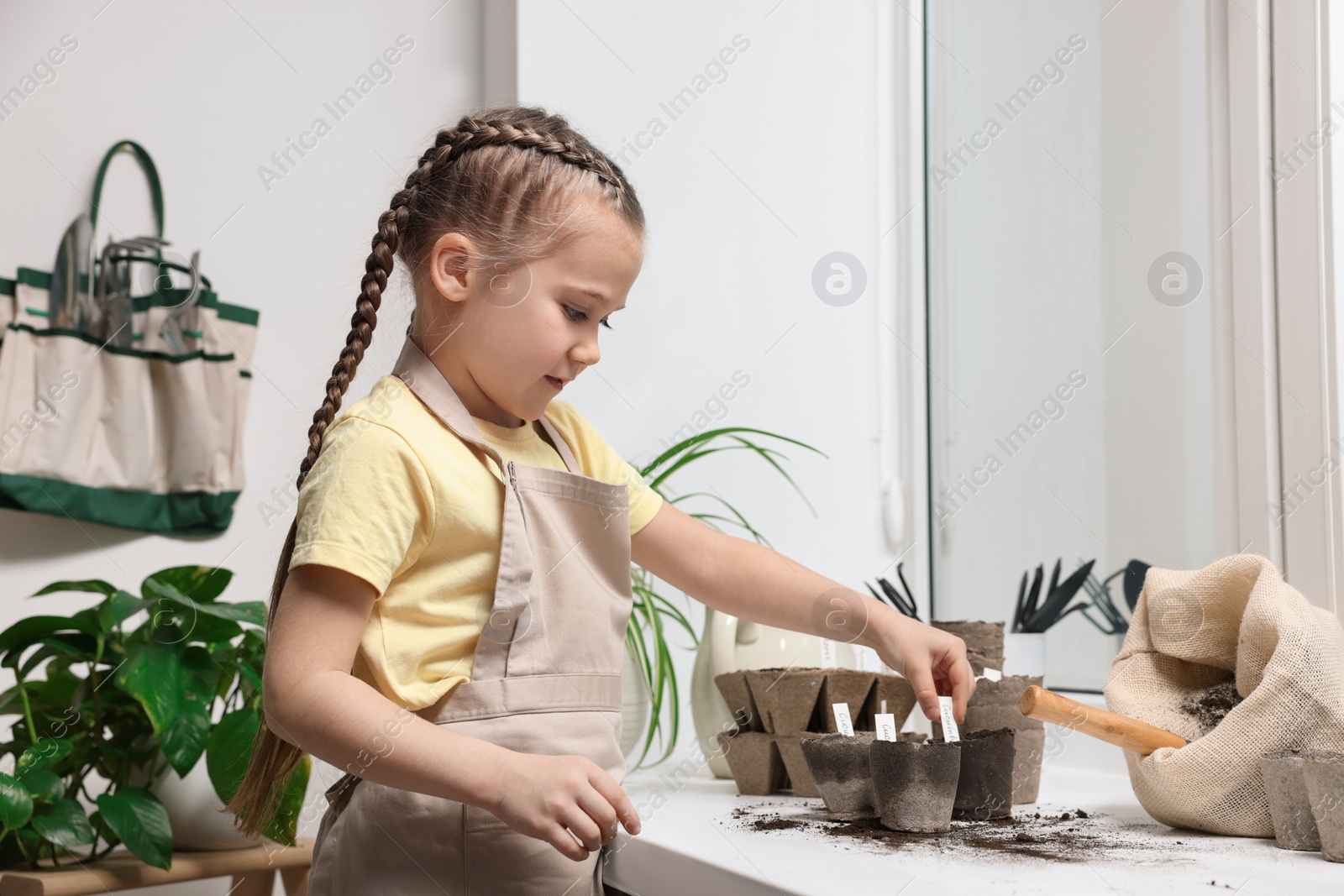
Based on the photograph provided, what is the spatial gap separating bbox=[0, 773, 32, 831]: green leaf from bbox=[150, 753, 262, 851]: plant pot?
0.15m

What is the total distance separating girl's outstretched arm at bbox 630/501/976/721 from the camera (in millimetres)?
797

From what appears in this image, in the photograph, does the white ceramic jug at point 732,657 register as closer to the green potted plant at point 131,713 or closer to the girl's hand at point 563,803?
the green potted plant at point 131,713

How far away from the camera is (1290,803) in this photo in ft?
2.20

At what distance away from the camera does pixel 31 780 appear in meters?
1.08

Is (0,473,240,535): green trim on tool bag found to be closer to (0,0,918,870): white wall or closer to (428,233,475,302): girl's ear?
(0,0,918,870): white wall

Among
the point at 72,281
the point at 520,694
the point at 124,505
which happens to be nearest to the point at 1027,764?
the point at 520,694

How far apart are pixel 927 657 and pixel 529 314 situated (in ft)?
1.26

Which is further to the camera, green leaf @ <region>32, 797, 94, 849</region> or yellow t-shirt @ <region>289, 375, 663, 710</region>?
green leaf @ <region>32, 797, 94, 849</region>

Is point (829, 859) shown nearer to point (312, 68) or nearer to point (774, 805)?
point (774, 805)

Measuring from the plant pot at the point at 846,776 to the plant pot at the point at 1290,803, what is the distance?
26 cm

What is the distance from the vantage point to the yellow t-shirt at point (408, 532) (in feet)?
1.99

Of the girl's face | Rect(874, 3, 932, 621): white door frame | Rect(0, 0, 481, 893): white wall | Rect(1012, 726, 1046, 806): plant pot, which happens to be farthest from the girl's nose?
Rect(874, 3, 932, 621): white door frame

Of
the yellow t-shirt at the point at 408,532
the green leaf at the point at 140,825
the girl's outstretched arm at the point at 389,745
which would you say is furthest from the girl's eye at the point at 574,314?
the green leaf at the point at 140,825

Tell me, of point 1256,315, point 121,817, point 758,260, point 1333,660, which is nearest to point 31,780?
point 121,817
